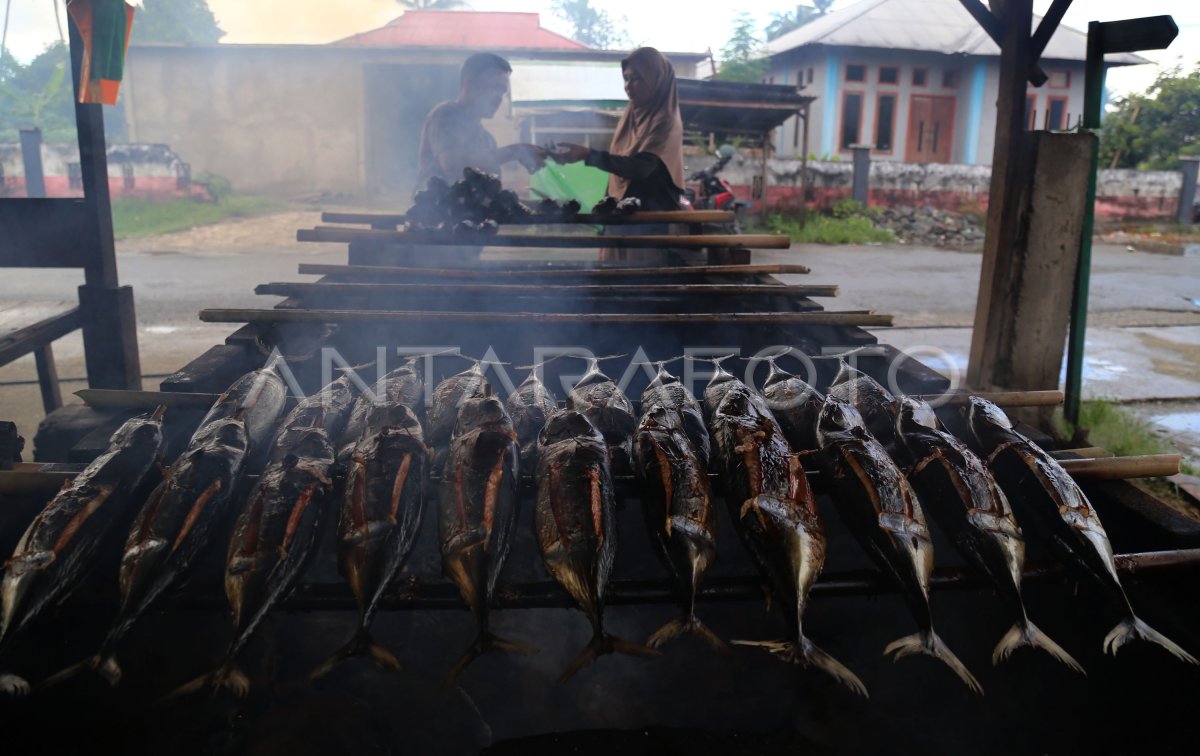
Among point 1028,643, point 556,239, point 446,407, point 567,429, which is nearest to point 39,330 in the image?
point 556,239

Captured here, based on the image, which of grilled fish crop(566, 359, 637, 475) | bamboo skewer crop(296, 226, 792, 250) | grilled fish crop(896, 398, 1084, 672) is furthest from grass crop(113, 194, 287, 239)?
grilled fish crop(896, 398, 1084, 672)

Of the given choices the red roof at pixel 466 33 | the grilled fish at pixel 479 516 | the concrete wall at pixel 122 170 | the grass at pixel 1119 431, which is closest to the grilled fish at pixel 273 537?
the grilled fish at pixel 479 516

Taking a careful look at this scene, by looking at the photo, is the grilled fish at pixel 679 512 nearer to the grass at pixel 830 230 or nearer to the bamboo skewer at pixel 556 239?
the bamboo skewer at pixel 556 239

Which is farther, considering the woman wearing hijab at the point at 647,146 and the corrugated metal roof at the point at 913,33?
the corrugated metal roof at the point at 913,33

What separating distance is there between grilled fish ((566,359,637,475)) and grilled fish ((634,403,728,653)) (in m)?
0.11

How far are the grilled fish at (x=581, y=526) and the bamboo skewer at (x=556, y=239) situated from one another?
3.15 meters

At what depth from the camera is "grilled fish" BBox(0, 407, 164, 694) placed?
1.81 metres

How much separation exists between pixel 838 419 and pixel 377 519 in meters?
1.39

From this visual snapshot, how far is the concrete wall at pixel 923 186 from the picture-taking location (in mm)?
20141

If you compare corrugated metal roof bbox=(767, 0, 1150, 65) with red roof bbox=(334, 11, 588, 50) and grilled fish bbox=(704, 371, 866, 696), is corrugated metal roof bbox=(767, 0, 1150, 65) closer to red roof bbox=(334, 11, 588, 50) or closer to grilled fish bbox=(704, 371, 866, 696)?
red roof bbox=(334, 11, 588, 50)

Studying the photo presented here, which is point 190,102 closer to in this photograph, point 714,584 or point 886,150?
point 886,150

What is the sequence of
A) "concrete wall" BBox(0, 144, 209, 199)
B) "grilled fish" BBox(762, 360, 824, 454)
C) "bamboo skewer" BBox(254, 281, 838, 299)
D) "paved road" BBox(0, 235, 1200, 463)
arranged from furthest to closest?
"concrete wall" BBox(0, 144, 209, 199), "paved road" BBox(0, 235, 1200, 463), "bamboo skewer" BBox(254, 281, 838, 299), "grilled fish" BBox(762, 360, 824, 454)

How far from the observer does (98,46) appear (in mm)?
4293

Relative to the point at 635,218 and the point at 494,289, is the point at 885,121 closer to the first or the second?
the point at 635,218
